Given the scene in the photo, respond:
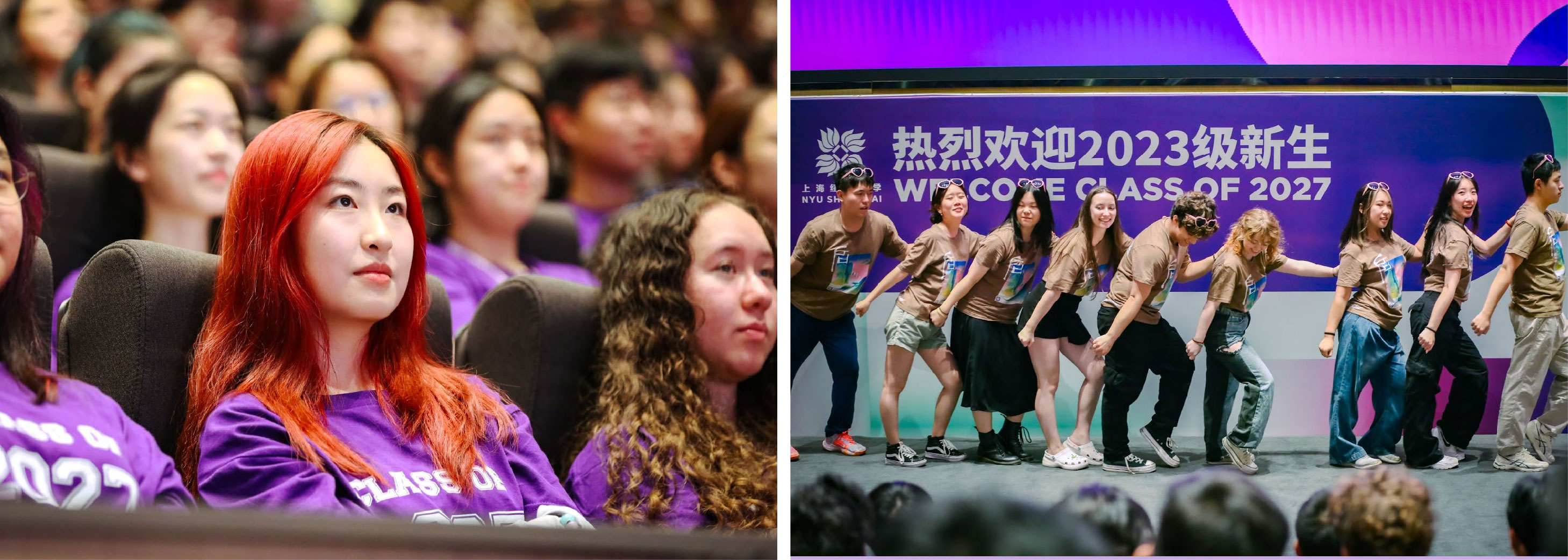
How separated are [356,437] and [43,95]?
1.10 m

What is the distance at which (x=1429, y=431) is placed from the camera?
3.64 m

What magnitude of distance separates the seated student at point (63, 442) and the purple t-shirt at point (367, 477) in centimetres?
9

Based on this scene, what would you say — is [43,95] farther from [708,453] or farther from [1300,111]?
[1300,111]

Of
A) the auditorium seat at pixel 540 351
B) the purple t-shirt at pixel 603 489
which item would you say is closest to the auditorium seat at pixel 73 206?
the auditorium seat at pixel 540 351

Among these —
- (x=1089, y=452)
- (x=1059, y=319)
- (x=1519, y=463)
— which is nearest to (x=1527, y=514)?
(x=1519, y=463)

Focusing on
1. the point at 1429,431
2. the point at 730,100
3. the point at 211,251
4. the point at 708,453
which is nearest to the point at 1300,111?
the point at 1429,431

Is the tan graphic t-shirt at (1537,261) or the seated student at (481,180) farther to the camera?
the tan graphic t-shirt at (1537,261)

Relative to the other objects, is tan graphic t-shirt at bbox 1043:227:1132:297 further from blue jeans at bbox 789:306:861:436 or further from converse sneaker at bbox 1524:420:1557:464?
converse sneaker at bbox 1524:420:1557:464

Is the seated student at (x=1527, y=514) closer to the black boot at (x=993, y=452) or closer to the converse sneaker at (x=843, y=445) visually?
the black boot at (x=993, y=452)

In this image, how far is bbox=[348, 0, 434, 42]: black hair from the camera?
284cm

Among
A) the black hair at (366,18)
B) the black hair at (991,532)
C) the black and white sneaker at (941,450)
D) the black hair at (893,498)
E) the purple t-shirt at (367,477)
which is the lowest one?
the black hair at (991,532)

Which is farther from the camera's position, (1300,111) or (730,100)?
(1300,111)

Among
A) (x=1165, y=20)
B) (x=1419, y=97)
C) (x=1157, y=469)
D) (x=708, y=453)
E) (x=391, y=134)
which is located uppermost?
(x=1165, y=20)

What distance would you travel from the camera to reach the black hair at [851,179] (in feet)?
12.1
